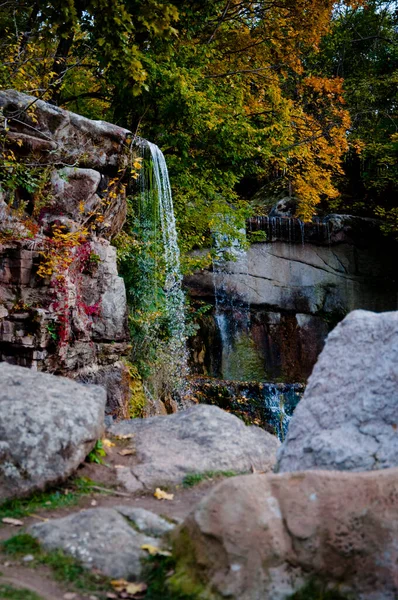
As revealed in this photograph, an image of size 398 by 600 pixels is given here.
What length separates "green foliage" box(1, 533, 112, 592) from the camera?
2887mm

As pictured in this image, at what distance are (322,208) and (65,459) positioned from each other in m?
17.3

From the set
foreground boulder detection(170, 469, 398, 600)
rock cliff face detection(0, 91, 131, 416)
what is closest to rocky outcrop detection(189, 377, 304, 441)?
rock cliff face detection(0, 91, 131, 416)

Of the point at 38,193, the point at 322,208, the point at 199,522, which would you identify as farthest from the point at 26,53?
the point at 322,208

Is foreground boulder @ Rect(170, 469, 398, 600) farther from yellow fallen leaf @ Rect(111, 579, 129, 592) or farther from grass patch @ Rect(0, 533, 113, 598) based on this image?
grass patch @ Rect(0, 533, 113, 598)

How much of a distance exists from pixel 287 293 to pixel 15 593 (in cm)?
1586

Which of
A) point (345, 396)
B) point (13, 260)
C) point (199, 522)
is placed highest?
point (13, 260)

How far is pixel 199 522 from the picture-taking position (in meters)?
2.79

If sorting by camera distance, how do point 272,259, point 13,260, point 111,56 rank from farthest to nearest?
point 272,259
point 13,260
point 111,56

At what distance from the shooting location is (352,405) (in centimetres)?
401

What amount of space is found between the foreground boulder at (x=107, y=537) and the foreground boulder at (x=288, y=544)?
372mm

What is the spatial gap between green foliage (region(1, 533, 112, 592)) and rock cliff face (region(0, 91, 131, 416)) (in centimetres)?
521

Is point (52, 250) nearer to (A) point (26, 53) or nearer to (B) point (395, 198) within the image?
(A) point (26, 53)

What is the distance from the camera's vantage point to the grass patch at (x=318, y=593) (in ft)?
8.73

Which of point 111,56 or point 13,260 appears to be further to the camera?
point 13,260
